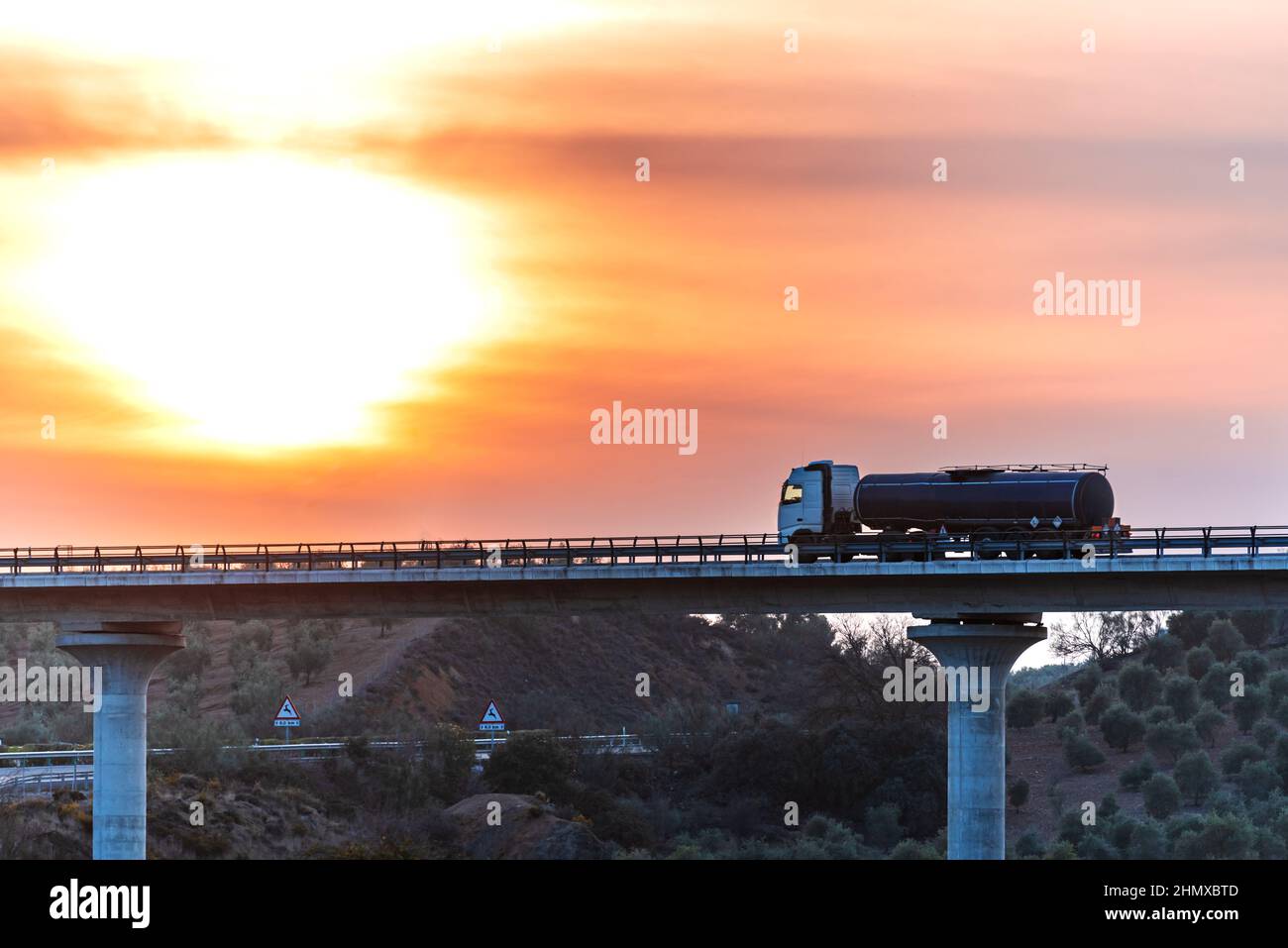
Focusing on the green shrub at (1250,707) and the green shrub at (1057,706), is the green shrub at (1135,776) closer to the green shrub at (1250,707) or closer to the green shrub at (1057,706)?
the green shrub at (1250,707)

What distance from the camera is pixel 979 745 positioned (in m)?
54.7

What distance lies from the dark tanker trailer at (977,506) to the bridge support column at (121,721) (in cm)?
2213

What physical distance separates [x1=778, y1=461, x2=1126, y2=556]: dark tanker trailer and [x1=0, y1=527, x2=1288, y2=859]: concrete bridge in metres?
0.89

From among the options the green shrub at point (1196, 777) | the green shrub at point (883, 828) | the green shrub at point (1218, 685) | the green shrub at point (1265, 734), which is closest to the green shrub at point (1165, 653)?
the green shrub at point (1218, 685)

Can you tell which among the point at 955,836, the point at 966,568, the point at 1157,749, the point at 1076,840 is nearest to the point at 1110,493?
the point at 966,568

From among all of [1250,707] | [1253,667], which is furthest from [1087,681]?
[1250,707]

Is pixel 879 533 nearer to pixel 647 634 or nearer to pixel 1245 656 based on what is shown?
pixel 1245 656

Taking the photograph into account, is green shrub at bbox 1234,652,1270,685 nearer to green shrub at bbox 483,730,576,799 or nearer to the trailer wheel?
green shrub at bbox 483,730,576,799

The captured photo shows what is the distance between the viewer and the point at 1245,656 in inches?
4668

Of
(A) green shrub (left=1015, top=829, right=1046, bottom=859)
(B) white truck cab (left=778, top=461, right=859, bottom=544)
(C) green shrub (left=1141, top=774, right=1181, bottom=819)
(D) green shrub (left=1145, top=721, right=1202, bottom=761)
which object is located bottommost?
(A) green shrub (left=1015, top=829, right=1046, bottom=859)

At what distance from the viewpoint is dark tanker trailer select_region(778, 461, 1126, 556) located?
58.7m

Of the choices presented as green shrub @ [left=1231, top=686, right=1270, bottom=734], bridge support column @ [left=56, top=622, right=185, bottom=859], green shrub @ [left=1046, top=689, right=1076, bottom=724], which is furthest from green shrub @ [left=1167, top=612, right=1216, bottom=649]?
bridge support column @ [left=56, top=622, right=185, bottom=859]

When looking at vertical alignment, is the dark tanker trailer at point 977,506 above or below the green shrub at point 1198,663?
above

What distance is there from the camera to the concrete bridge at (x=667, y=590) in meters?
54.4
